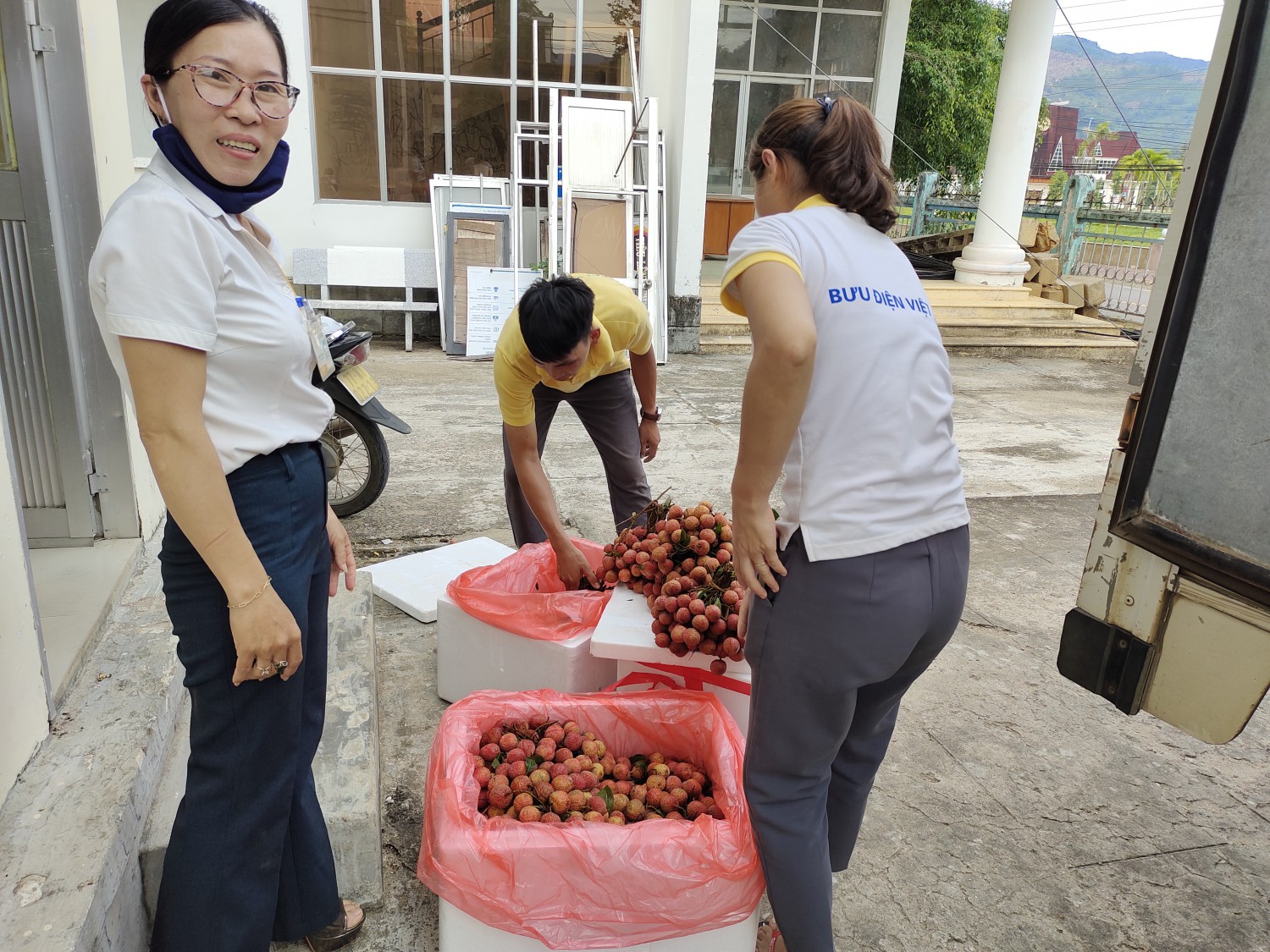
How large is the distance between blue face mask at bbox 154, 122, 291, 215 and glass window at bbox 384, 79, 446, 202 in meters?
7.50

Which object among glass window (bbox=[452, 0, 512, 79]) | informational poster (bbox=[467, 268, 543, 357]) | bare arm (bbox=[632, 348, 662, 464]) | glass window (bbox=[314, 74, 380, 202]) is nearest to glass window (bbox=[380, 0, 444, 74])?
glass window (bbox=[452, 0, 512, 79])

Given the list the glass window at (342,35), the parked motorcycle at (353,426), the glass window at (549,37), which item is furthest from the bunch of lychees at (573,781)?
the glass window at (549,37)

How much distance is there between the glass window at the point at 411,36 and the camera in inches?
315

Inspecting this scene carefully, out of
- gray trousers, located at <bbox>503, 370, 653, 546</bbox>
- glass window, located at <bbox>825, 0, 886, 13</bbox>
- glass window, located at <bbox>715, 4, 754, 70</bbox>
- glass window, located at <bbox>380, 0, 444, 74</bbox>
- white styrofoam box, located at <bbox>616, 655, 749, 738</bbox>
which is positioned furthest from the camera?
glass window, located at <bbox>715, 4, 754, 70</bbox>

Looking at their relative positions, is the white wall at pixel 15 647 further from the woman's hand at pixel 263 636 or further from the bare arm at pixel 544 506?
the bare arm at pixel 544 506

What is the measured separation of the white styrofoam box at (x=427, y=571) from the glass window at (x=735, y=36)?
28.1 feet

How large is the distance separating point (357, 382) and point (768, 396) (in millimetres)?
2203

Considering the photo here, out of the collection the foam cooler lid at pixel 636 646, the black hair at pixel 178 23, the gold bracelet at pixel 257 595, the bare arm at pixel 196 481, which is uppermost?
the black hair at pixel 178 23


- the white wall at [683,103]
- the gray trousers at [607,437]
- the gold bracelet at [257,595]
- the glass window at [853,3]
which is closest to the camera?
the gold bracelet at [257,595]

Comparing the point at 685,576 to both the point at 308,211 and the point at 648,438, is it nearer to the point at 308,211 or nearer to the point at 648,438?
the point at 648,438

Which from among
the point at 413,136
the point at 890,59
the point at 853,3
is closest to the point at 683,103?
the point at 413,136

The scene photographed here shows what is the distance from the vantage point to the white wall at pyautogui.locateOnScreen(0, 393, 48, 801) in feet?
5.37

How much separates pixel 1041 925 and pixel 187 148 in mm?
2226

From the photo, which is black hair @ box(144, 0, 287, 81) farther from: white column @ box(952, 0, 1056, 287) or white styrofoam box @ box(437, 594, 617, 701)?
white column @ box(952, 0, 1056, 287)
